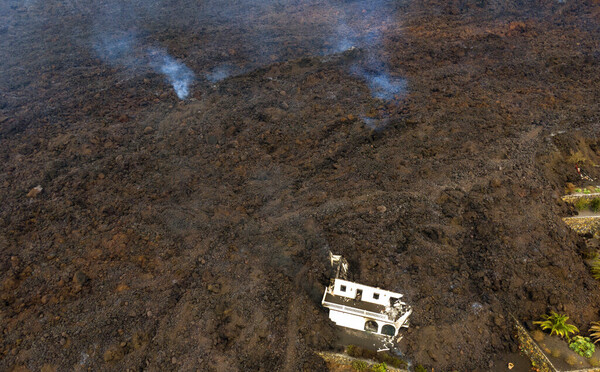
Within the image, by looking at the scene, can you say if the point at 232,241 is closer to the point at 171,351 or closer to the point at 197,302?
the point at 197,302

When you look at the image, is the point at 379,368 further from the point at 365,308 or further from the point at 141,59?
the point at 141,59

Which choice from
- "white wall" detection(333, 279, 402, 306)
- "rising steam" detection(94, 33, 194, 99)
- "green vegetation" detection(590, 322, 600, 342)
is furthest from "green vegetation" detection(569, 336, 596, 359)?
"rising steam" detection(94, 33, 194, 99)

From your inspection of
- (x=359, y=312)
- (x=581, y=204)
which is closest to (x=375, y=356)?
(x=359, y=312)

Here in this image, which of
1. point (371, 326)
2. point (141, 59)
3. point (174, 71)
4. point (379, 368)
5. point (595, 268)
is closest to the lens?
point (379, 368)

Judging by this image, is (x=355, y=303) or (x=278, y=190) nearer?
(x=355, y=303)

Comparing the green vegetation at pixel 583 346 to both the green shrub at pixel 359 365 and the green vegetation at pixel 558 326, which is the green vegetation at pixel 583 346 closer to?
the green vegetation at pixel 558 326

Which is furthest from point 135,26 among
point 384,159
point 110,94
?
point 384,159
